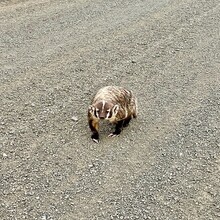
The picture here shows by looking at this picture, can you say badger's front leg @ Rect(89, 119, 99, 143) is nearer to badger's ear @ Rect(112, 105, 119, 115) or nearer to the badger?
the badger

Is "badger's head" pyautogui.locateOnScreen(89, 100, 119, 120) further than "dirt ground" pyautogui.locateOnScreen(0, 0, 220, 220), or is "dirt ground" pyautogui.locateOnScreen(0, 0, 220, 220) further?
"badger's head" pyautogui.locateOnScreen(89, 100, 119, 120)

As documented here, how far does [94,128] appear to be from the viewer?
255 inches

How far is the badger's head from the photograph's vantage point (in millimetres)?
6227

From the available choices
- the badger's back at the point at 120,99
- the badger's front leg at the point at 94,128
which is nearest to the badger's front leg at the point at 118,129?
the badger's back at the point at 120,99

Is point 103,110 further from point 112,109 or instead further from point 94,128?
point 94,128

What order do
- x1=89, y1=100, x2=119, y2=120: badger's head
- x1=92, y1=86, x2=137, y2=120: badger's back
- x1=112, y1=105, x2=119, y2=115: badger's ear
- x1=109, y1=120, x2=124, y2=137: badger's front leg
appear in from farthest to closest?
x1=109, y1=120, x2=124, y2=137: badger's front leg → x1=92, y1=86, x2=137, y2=120: badger's back → x1=112, y1=105, x2=119, y2=115: badger's ear → x1=89, y1=100, x2=119, y2=120: badger's head

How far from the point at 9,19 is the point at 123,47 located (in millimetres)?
2714

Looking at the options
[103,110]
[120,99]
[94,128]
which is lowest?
[94,128]

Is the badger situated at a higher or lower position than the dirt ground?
higher

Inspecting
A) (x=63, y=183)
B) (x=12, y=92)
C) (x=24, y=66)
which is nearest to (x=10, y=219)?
(x=63, y=183)

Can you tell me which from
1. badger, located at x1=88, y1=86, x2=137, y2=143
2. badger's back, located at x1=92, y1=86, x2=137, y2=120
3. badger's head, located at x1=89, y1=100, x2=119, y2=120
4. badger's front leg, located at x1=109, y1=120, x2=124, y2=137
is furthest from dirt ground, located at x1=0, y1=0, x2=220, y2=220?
badger's head, located at x1=89, y1=100, x2=119, y2=120

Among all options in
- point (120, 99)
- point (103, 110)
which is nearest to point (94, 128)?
point (103, 110)

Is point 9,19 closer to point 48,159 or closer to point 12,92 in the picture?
point 12,92

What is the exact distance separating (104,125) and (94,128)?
445 millimetres
